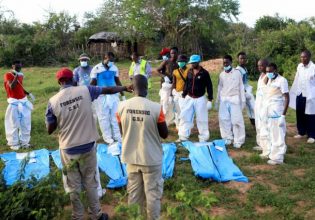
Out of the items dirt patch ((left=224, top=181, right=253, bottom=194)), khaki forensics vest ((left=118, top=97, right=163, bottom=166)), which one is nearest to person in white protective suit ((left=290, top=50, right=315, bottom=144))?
dirt patch ((left=224, top=181, right=253, bottom=194))

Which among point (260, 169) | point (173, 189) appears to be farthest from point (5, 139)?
point (260, 169)

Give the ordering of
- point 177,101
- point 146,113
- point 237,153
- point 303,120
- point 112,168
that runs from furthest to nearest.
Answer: point 177,101
point 303,120
point 237,153
point 112,168
point 146,113

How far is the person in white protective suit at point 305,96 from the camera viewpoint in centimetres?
756

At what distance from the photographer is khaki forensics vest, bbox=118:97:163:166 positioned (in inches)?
155

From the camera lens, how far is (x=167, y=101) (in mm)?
8852

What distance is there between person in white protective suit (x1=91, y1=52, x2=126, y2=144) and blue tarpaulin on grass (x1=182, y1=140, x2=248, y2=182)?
1.86 metres

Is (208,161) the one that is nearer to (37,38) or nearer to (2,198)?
(2,198)

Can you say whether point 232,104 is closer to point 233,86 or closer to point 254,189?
point 233,86

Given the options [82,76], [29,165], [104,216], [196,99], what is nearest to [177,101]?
[196,99]

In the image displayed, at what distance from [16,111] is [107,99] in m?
1.77

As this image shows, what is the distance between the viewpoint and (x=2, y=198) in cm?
378

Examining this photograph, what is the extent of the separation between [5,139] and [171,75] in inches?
150

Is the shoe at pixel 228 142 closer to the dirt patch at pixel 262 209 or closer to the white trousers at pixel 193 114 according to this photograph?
the white trousers at pixel 193 114

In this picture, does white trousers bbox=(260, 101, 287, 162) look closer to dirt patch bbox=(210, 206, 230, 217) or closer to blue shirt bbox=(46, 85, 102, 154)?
dirt patch bbox=(210, 206, 230, 217)
